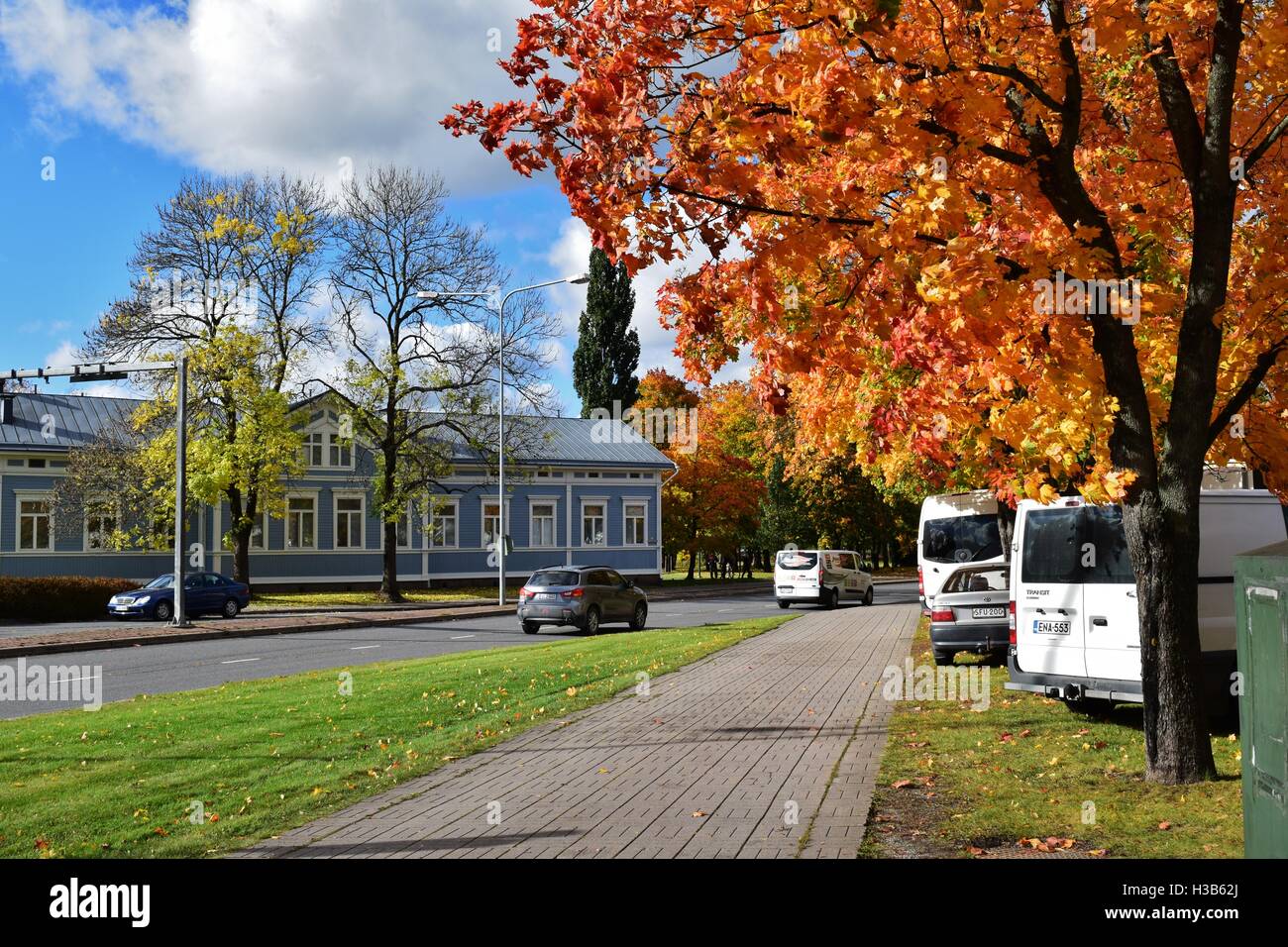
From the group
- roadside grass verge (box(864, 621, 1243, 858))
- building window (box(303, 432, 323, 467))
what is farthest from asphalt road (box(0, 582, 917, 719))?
building window (box(303, 432, 323, 467))

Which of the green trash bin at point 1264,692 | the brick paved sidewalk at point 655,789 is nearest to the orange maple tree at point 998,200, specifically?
the brick paved sidewalk at point 655,789

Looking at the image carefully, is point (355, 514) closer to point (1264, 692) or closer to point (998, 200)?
point (998, 200)

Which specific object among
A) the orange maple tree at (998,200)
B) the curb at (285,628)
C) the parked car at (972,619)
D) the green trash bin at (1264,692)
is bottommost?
the curb at (285,628)

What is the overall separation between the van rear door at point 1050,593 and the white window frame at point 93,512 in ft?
113

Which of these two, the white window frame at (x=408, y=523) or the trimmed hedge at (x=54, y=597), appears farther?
the white window frame at (x=408, y=523)

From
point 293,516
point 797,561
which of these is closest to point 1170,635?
point 797,561

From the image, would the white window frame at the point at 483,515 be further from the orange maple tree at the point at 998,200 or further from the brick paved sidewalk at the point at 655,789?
the orange maple tree at the point at 998,200

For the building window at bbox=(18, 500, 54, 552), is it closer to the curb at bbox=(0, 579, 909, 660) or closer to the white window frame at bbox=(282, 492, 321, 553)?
the white window frame at bbox=(282, 492, 321, 553)

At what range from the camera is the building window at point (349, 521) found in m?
45.7

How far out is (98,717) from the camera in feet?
38.7

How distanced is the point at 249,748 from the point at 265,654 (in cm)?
1241

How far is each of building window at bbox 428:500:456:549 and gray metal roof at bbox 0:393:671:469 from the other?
7.71 ft

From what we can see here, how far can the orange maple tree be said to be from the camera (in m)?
6.98
